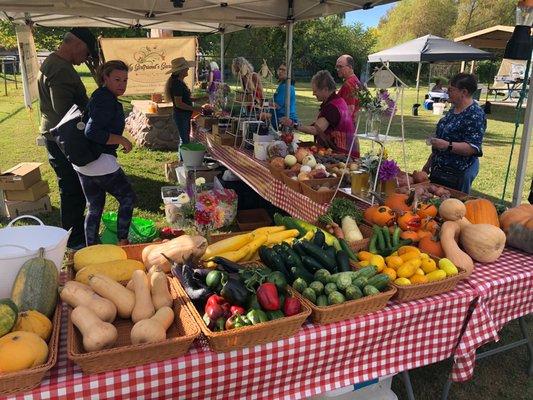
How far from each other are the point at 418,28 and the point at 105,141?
45218 millimetres

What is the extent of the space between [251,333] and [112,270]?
0.76m

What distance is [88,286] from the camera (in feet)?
5.64

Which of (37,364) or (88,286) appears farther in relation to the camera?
(88,286)

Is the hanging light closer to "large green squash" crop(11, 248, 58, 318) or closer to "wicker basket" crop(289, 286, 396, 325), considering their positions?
"wicker basket" crop(289, 286, 396, 325)

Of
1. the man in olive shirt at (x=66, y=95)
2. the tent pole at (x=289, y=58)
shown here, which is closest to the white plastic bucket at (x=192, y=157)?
the tent pole at (x=289, y=58)

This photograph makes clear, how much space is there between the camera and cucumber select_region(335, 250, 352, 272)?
193 cm

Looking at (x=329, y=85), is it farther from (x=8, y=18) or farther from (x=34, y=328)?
(x=8, y=18)

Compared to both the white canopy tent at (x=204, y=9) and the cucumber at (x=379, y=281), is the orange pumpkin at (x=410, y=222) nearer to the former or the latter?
the cucumber at (x=379, y=281)

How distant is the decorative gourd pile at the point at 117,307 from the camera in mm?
1435

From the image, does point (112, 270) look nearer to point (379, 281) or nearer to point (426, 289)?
point (379, 281)

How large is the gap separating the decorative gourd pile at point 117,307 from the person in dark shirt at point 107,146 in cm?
182

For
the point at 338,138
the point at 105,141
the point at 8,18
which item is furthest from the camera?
the point at 8,18

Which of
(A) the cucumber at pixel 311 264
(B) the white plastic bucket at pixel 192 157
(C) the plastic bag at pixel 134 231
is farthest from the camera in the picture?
(B) the white plastic bucket at pixel 192 157

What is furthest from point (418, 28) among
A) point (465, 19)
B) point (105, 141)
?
point (105, 141)
